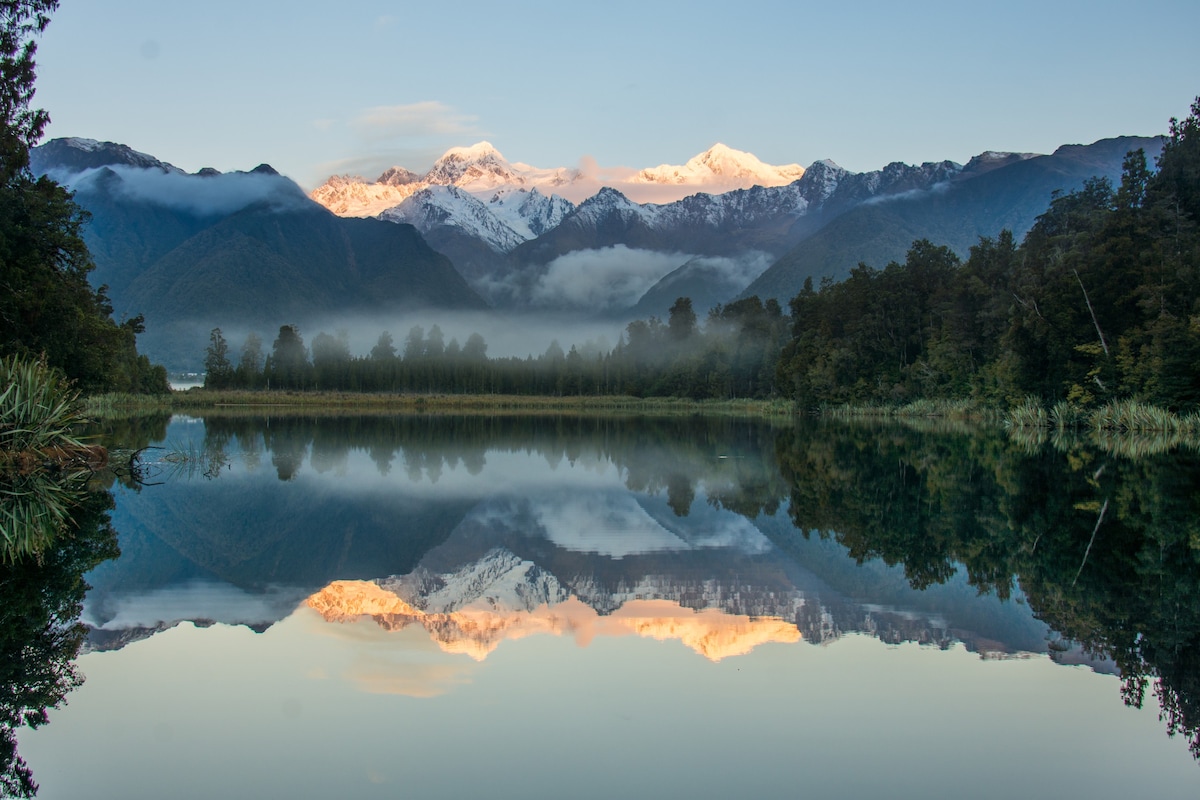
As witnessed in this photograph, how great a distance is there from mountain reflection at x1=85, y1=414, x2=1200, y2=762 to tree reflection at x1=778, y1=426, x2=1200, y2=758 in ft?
0.23

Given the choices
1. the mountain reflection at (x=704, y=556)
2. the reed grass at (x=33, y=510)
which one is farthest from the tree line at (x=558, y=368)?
the reed grass at (x=33, y=510)

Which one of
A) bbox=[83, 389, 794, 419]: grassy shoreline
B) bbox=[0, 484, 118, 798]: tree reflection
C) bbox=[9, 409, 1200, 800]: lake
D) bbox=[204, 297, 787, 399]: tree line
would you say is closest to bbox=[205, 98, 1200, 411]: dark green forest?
bbox=[204, 297, 787, 399]: tree line

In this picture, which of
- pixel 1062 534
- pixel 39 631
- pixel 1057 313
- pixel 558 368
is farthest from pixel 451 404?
pixel 39 631

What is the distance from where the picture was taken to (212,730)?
8117mm

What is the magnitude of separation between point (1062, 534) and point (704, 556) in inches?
292

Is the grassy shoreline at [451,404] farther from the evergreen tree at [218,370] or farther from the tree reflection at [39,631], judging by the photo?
the tree reflection at [39,631]

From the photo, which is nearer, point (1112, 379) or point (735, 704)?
point (735, 704)

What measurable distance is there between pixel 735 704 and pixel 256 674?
5.16 meters

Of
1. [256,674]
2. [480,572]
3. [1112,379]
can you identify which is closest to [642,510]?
[480,572]

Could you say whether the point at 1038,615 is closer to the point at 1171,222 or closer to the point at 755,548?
the point at 755,548

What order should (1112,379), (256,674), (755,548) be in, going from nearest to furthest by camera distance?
(256,674) → (755,548) → (1112,379)

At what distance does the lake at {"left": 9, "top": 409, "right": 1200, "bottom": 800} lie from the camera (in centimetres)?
732

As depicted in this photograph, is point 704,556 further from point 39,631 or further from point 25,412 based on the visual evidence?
point 25,412

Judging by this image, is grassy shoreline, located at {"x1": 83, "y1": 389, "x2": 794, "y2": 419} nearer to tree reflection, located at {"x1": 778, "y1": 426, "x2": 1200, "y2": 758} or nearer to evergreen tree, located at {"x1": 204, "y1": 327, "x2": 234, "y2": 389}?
evergreen tree, located at {"x1": 204, "y1": 327, "x2": 234, "y2": 389}
